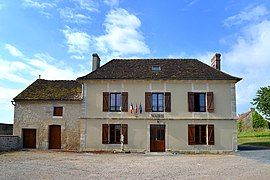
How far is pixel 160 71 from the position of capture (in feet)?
75.9

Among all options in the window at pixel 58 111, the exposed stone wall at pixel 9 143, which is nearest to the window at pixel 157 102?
the window at pixel 58 111

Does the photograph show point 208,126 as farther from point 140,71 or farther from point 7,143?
point 7,143

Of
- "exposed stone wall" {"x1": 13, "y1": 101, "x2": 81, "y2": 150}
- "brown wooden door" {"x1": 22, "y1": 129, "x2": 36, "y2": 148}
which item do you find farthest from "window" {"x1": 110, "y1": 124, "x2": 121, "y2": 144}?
"brown wooden door" {"x1": 22, "y1": 129, "x2": 36, "y2": 148}

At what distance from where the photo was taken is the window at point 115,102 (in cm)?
2216

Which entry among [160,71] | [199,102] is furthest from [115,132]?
[199,102]

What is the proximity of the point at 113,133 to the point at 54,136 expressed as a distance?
431cm

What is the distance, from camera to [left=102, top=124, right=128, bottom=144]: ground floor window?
2169cm

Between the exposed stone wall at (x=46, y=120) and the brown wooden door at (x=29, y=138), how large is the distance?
291 mm

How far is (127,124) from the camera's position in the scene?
21844 millimetres

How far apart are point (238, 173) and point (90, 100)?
12.8 metres

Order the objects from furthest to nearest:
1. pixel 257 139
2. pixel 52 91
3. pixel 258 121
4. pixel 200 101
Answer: pixel 258 121, pixel 257 139, pixel 52 91, pixel 200 101

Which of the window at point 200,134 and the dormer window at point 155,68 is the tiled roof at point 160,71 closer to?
the dormer window at point 155,68

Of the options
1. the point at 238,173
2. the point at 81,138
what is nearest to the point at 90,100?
the point at 81,138

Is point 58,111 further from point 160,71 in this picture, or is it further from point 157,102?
point 160,71
